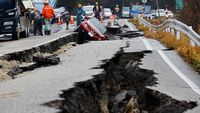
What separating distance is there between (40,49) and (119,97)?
22.3 feet

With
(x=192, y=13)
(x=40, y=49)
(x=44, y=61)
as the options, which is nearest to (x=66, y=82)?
(x=44, y=61)

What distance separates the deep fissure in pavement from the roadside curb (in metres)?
2.89

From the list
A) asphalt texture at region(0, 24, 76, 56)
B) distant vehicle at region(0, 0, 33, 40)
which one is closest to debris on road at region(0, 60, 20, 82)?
asphalt texture at region(0, 24, 76, 56)

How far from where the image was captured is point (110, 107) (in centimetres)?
813

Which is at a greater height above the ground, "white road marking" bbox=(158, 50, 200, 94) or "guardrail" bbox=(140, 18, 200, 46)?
"guardrail" bbox=(140, 18, 200, 46)

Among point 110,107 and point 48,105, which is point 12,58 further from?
point 48,105

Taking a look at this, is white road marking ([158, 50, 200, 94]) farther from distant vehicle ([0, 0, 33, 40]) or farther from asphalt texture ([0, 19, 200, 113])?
distant vehicle ([0, 0, 33, 40])

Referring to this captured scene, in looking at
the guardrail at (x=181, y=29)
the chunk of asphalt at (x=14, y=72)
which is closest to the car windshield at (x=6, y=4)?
the guardrail at (x=181, y=29)

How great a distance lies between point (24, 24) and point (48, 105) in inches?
720

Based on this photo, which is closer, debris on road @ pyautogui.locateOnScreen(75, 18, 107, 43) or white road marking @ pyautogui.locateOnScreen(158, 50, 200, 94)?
white road marking @ pyautogui.locateOnScreen(158, 50, 200, 94)

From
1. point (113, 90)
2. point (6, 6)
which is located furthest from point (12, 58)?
point (6, 6)

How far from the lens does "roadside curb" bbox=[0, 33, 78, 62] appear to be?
12692mm

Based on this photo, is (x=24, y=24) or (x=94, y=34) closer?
(x=94, y=34)

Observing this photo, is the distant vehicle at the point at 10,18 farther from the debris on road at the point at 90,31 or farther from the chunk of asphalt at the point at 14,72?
the chunk of asphalt at the point at 14,72
